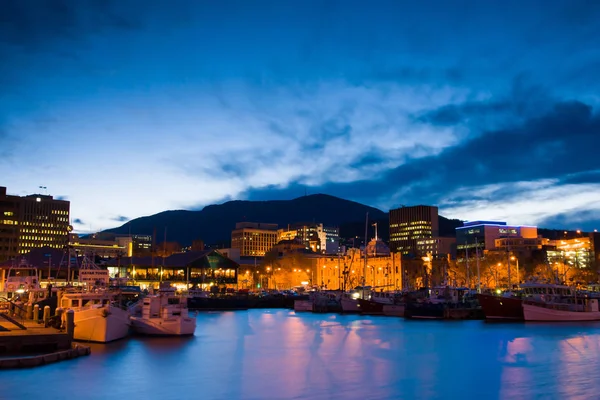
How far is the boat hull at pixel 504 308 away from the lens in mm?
80375

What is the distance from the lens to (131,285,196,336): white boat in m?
54.8

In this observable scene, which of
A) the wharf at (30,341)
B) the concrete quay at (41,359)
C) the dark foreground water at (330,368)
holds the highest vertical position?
the wharf at (30,341)

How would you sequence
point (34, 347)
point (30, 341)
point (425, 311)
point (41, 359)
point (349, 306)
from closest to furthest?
point (41, 359) → point (30, 341) → point (34, 347) → point (425, 311) → point (349, 306)

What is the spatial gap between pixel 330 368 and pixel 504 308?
46220 millimetres

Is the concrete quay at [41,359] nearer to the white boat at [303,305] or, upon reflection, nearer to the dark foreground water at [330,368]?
the dark foreground water at [330,368]

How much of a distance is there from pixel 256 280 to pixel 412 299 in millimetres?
104892

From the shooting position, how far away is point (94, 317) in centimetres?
4878

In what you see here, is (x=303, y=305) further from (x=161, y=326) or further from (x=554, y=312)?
(x=161, y=326)

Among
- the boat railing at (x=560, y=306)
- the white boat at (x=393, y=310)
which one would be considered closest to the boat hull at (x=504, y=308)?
the boat railing at (x=560, y=306)

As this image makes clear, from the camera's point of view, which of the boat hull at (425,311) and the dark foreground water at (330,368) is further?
the boat hull at (425,311)

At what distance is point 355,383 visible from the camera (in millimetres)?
35656

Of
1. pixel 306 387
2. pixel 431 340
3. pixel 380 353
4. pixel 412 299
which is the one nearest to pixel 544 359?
pixel 380 353

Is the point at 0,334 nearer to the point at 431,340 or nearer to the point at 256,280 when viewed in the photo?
the point at 431,340

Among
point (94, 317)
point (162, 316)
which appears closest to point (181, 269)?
point (162, 316)
